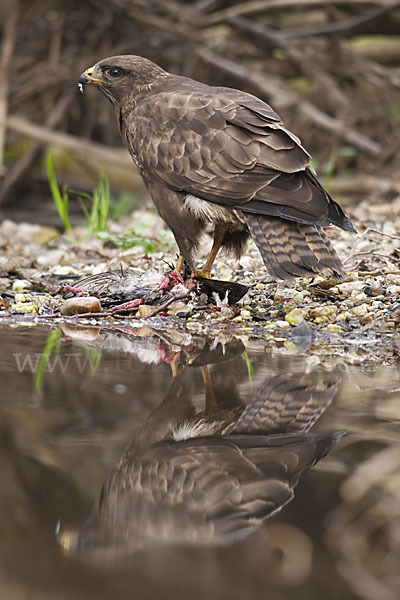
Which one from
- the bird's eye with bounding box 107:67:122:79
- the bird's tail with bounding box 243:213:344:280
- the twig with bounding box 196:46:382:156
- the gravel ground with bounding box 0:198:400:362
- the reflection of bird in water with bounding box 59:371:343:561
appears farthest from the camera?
the twig with bounding box 196:46:382:156

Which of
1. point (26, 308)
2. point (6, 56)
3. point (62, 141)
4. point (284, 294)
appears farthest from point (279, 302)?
point (6, 56)

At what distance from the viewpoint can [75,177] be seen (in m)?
12.1

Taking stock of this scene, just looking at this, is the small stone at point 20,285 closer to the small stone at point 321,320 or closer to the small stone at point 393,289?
the small stone at point 321,320

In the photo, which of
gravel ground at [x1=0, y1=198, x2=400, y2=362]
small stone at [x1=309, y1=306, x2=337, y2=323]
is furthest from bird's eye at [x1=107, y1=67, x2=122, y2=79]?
small stone at [x1=309, y1=306, x2=337, y2=323]

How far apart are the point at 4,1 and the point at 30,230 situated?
3.06 meters

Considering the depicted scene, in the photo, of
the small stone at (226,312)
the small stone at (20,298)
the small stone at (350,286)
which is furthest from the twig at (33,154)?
the small stone at (226,312)

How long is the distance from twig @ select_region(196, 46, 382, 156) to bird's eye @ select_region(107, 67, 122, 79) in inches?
192

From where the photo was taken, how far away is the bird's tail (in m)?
3.70

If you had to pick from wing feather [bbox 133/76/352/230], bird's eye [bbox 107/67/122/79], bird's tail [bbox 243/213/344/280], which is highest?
bird's eye [bbox 107/67/122/79]

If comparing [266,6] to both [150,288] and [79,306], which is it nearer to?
[150,288]

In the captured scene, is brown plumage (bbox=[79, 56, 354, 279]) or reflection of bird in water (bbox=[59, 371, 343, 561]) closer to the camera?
reflection of bird in water (bbox=[59, 371, 343, 561])

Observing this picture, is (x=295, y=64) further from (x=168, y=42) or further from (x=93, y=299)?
(x=93, y=299)

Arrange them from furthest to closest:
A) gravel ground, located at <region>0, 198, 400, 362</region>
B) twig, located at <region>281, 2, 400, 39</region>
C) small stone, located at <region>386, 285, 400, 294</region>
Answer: twig, located at <region>281, 2, 400, 39</region>, small stone, located at <region>386, 285, 400, 294</region>, gravel ground, located at <region>0, 198, 400, 362</region>

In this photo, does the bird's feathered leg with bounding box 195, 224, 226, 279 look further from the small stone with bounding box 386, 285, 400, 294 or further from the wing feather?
the small stone with bounding box 386, 285, 400, 294
